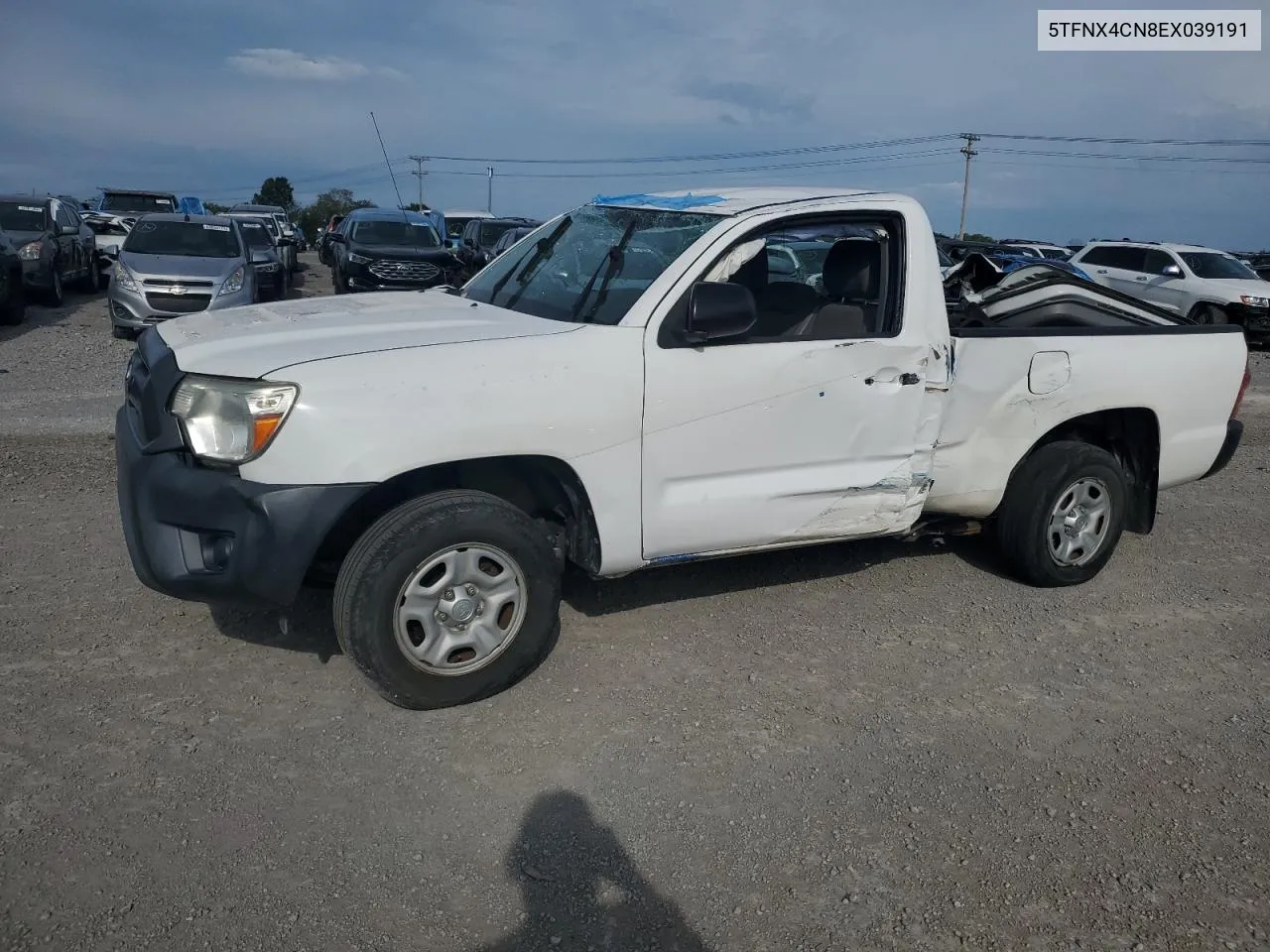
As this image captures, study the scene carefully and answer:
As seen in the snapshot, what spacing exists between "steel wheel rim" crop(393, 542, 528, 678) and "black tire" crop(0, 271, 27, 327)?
501 inches

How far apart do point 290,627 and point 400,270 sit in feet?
46.1

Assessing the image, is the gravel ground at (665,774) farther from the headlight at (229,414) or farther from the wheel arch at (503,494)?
the headlight at (229,414)

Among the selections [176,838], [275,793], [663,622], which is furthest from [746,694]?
[176,838]

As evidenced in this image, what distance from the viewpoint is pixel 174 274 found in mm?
12859

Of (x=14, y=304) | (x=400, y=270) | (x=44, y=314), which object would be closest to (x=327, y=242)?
(x=400, y=270)

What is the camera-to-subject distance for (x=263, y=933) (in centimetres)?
276

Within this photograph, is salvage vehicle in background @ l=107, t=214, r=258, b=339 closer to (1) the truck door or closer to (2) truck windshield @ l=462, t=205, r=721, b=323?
(2) truck windshield @ l=462, t=205, r=721, b=323

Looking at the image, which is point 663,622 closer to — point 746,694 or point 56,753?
point 746,694

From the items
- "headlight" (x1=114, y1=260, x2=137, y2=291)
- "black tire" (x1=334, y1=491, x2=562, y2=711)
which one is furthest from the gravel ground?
"headlight" (x1=114, y1=260, x2=137, y2=291)

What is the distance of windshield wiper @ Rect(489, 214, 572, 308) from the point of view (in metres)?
4.83

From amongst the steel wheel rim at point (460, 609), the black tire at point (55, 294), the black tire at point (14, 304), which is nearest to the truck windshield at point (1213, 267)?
the steel wheel rim at point (460, 609)

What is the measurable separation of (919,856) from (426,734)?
172 cm

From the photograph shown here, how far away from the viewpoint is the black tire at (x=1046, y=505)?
5.25 meters

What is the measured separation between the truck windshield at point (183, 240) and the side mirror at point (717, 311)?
37.7ft
